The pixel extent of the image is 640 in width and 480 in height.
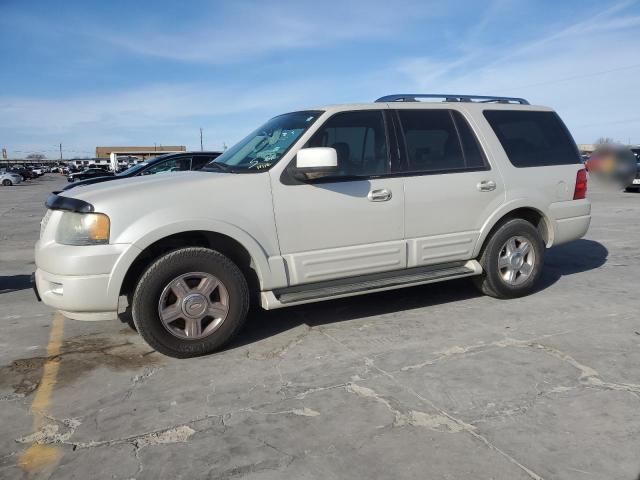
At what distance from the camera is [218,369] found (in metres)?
3.78

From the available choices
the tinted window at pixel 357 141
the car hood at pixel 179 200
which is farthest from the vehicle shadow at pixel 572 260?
the car hood at pixel 179 200

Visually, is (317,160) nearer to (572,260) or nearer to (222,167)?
(222,167)

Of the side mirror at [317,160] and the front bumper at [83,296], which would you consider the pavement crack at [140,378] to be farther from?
the side mirror at [317,160]

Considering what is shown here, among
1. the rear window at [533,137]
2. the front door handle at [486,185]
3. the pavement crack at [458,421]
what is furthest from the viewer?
the rear window at [533,137]

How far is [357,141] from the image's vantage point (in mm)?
4586

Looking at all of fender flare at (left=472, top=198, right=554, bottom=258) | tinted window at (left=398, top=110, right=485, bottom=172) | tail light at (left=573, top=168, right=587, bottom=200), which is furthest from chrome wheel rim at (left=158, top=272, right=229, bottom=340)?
tail light at (left=573, top=168, right=587, bottom=200)

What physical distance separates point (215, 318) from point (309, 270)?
0.83 metres

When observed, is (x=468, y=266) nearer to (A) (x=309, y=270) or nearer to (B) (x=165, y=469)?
(A) (x=309, y=270)

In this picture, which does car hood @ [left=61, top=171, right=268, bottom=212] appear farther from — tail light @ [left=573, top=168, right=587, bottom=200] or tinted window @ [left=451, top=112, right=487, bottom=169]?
tail light @ [left=573, top=168, right=587, bottom=200]

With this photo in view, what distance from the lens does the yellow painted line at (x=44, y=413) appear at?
2635mm

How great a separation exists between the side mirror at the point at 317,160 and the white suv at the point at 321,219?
12 millimetres

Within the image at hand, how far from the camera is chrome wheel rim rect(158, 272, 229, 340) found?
12.7ft

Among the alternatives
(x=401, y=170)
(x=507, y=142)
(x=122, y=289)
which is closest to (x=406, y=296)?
(x=401, y=170)

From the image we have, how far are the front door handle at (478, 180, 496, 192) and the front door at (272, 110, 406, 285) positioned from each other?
2.97ft
